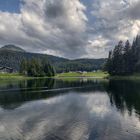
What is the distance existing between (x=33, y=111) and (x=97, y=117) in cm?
1198

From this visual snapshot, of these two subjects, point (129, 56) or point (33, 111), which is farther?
point (129, 56)

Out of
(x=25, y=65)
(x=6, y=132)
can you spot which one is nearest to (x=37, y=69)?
(x=25, y=65)

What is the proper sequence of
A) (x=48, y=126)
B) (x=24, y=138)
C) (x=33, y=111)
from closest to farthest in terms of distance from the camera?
(x=24, y=138), (x=48, y=126), (x=33, y=111)

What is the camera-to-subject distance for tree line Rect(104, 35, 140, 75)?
545 ft

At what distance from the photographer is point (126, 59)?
17038cm

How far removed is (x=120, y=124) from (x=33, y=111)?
16.5 meters

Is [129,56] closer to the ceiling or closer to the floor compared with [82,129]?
closer to the ceiling

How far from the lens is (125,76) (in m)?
165

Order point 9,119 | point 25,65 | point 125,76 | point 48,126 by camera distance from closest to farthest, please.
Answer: point 48,126 → point 9,119 → point 125,76 → point 25,65

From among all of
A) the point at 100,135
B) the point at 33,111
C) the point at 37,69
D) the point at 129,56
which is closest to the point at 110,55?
the point at 129,56

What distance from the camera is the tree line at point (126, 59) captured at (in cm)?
16600

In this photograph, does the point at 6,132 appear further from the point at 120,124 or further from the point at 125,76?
the point at 125,76

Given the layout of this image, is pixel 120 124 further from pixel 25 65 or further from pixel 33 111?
pixel 25 65

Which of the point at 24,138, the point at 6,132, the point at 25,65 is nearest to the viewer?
the point at 24,138
